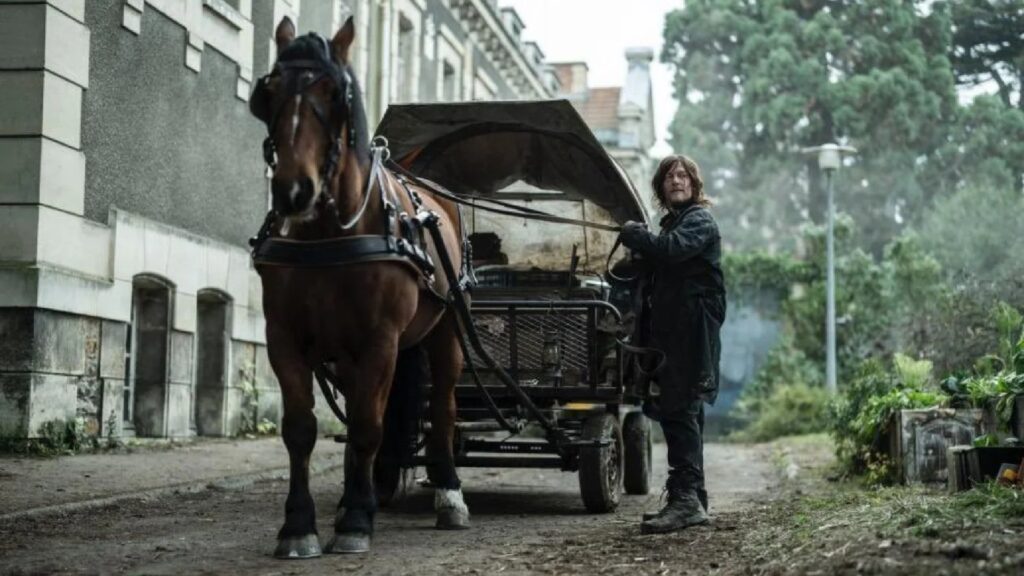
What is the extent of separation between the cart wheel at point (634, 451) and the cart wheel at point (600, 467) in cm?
96

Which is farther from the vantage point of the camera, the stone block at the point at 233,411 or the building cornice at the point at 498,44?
the building cornice at the point at 498,44

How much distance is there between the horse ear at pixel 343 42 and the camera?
6477mm

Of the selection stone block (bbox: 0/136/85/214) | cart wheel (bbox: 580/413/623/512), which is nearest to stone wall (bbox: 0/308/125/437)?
stone block (bbox: 0/136/85/214)

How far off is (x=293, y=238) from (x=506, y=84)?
91.8ft

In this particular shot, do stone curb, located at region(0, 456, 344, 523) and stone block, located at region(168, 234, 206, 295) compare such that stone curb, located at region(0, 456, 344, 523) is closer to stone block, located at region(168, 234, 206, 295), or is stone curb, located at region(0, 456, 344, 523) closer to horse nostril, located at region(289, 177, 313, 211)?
stone block, located at region(168, 234, 206, 295)

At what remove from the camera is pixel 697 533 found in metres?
7.65

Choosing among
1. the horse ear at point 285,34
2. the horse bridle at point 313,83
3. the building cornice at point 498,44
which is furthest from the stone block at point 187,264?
the building cornice at point 498,44

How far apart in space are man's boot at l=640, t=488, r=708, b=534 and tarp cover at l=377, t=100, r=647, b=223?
2.92 m

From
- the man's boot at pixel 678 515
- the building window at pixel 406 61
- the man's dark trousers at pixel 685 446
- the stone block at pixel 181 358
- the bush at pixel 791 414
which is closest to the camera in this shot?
the man's boot at pixel 678 515

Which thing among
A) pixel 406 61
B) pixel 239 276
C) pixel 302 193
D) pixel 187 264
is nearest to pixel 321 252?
pixel 302 193

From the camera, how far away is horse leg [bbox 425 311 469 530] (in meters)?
8.20

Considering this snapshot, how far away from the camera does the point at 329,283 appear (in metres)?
6.56

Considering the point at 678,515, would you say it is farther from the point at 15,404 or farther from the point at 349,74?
the point at 15,404

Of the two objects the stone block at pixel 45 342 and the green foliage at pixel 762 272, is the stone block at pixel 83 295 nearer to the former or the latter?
the stone block at pixel 45 342
